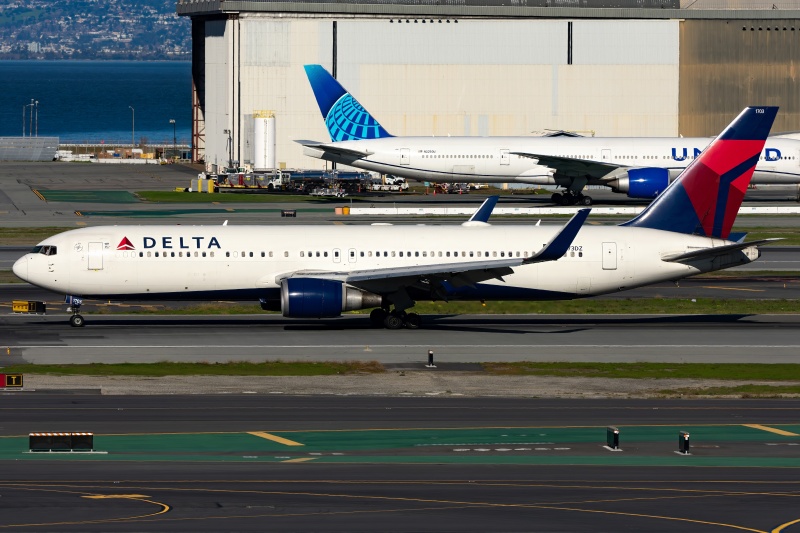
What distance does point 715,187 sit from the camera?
5159 centimetres

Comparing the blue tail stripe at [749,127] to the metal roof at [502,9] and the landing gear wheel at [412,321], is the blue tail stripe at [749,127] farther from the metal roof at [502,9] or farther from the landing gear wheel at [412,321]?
the metal roof at [502,9]

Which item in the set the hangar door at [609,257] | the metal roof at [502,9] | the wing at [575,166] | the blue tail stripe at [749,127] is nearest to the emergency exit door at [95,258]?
the hangar door at [609,257]

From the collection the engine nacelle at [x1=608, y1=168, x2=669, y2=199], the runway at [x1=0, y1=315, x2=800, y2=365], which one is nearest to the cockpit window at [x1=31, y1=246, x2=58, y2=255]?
the runway at [x1=0, y1=315, x2=800, y2=365]

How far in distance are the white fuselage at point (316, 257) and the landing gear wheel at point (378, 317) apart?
2.13 metres

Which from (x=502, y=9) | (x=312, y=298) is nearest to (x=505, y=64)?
(x=502, y=9)

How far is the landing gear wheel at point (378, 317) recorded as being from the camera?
1991 inches

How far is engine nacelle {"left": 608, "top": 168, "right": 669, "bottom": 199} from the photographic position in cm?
9806

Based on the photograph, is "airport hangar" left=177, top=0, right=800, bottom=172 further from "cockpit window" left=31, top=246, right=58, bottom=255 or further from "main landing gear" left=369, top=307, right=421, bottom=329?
"cockpit window" left=31, top=246, right=58, bottom=255

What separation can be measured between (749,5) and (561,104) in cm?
2330

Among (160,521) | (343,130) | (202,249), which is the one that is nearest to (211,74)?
(343,130)

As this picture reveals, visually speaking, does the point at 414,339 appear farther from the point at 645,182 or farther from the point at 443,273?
the point at 645,182

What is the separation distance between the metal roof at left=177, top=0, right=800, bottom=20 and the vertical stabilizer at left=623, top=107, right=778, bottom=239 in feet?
258

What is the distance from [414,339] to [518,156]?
5647 cm

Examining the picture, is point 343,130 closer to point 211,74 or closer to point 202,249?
point 211,74
